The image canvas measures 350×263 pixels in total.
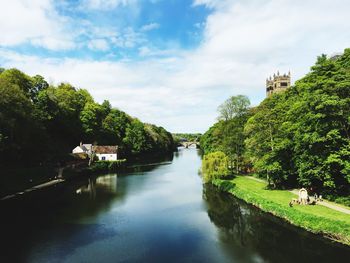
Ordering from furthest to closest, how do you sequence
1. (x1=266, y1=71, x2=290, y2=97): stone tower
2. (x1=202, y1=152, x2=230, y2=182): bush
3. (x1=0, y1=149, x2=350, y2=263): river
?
1. (x1=266, y1=71, x2=290, y2=97): stone tower
2. (x1=202, y1=152, x2=230, y2=182): bush
3. (x1=0, y1=149, x2=350, y2=263): river

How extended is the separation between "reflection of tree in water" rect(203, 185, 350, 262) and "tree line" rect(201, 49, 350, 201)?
6.34 metres

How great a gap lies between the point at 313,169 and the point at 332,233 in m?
8.26

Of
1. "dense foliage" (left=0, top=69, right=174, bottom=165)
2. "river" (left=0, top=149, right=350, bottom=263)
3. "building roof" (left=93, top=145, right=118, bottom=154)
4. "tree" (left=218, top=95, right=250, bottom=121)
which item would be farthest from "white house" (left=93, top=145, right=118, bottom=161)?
"river" (left=0, top=149, right=350, bottom=263)

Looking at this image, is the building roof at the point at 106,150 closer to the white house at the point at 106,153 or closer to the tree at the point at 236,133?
the white house at the point at 106,153

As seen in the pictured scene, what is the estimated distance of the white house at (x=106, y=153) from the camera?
268 feet

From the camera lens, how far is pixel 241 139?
5441 cm

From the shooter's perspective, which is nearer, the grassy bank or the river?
the river

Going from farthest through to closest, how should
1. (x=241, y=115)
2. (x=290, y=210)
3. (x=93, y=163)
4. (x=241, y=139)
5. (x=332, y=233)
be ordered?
(x=93, y=163) < (x=241, y=115) < (x=241, y=139) < (x=290, y=210) < (x=332, y=233)

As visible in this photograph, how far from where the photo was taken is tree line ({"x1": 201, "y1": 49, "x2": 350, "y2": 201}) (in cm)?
2791

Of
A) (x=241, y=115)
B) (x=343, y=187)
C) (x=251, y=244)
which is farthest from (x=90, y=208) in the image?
(x=241, y=115)

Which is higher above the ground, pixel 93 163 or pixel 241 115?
pixel 241 115

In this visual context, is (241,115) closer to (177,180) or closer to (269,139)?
(177,180)

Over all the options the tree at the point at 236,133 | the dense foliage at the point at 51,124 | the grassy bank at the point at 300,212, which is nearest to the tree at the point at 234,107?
the tree at the point at 236,133

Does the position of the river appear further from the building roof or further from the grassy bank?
the building roof
